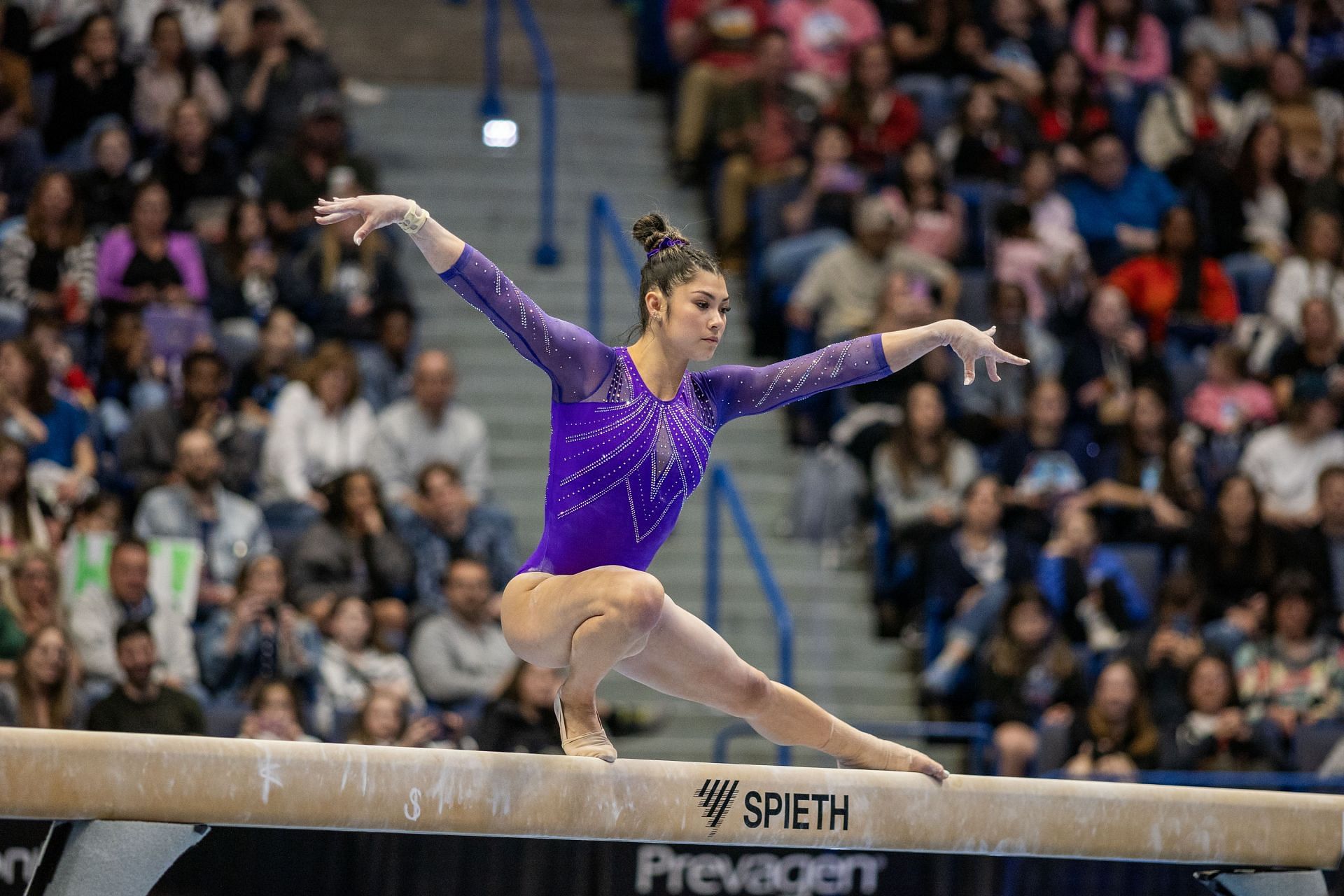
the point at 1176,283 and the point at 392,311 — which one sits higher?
the point at 392,311

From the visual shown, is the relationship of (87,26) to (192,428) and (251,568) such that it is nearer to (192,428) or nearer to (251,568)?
(192,428)

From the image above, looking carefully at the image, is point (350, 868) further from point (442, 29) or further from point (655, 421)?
point (442, 29)

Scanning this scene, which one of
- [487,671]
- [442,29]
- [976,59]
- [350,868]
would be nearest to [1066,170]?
[976,59]

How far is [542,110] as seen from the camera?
11.0 m

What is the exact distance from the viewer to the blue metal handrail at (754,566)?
7441 millimetres

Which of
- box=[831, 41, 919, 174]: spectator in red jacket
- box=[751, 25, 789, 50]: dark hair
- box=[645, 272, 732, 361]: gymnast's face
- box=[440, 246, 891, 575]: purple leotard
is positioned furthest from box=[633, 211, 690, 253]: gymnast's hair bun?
box=[751, 25, 789, 50]: dark hair

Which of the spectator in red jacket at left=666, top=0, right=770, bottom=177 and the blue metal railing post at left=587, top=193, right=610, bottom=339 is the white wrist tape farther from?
the spectator in red jacket at left=666, top=0, right=770, bottom=177

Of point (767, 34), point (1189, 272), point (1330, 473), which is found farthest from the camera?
point (767, 34)

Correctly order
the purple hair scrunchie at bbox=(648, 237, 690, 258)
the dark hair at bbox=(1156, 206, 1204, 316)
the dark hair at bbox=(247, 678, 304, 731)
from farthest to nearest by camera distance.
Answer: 1. the dark hair at bbox=(1156, 206, 1204, 316)
2. the dark hair at bbox=(247, 678, 304, 731)
3. the purple hair scrunchie at bbox=(648, 237, 690, 258)

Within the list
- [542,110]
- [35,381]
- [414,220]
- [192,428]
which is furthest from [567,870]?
[542,110]

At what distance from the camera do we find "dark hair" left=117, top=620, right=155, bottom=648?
265 inches

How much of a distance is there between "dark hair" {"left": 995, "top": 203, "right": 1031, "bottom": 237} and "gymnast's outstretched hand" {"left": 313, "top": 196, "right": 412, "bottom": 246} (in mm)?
6508

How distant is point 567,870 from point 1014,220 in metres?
5.13

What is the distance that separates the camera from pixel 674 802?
399 centimetres
